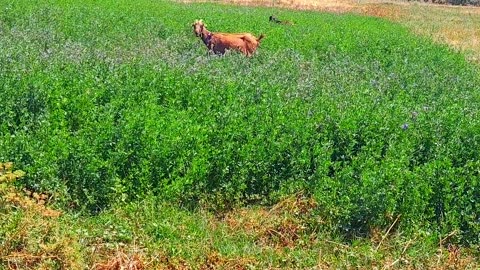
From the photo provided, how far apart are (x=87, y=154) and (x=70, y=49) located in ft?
17.9

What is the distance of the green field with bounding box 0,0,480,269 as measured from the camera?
5.68m

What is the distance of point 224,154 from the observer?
630 centimetres

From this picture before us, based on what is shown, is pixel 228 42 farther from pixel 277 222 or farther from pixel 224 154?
pixel 277 222

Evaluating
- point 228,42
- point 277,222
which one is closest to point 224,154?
point 277,222

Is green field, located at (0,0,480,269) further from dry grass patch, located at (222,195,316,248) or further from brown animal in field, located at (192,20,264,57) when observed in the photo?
brown animal in field, located at (192,20,264,57)

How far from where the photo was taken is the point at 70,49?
10.8m

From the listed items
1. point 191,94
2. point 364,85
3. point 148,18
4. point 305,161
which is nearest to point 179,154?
point 305,161

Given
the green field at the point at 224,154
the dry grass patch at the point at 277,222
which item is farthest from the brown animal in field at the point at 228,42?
the dry grass patch at the point at 277,222

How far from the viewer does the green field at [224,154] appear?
5676 mm

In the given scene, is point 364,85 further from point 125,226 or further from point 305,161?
point 125,226

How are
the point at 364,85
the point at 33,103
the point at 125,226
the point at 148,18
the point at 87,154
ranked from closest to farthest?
the point at 125,226, the point at 87,154, the point at 33,103, the point at 364,85, the point at 148,18

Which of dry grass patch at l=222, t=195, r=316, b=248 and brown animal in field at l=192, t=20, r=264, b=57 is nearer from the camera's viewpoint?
dry grass patch at l=222, t=195, r=316, b=248

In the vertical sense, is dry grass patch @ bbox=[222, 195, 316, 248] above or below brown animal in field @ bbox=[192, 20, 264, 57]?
below

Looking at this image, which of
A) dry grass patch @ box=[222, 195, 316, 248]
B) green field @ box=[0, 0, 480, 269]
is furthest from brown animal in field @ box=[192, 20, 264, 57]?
dry grass patch @ box=[222, 195, 316, 248]
